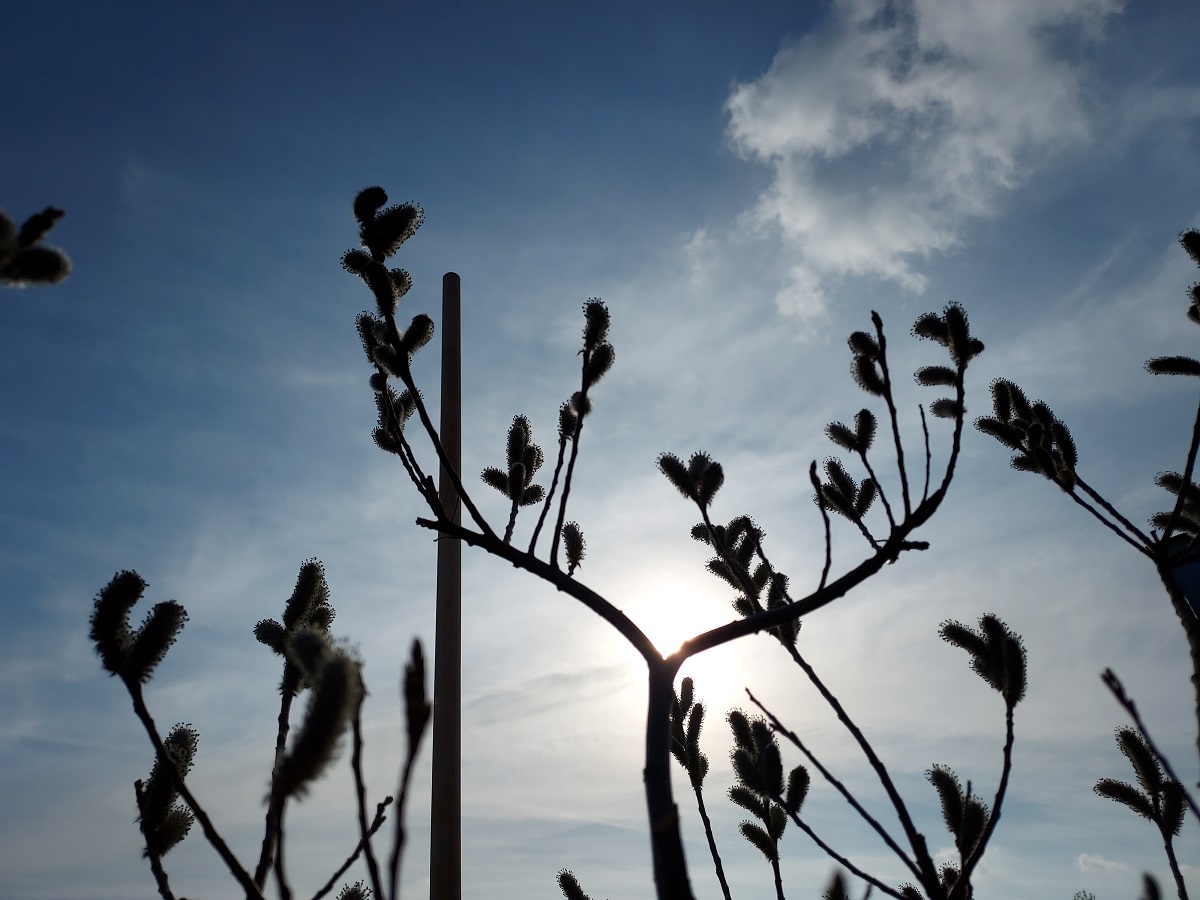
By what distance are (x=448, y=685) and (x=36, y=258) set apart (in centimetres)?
343

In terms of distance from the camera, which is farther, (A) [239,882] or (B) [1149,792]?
(B) [1149,792]

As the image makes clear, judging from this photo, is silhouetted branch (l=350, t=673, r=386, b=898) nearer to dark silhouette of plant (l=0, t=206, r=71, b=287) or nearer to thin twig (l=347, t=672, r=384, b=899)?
thin twig (l=347, t=672, r=384, b=899)

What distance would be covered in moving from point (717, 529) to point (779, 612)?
994 mm

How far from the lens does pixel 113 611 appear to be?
1.57m

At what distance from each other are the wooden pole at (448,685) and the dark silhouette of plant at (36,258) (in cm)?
262

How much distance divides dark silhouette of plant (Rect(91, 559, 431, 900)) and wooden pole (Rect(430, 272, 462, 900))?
69.6 inches

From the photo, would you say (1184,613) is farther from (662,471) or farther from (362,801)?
(362,801)

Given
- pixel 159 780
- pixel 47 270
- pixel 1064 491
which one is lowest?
pixel 159 780

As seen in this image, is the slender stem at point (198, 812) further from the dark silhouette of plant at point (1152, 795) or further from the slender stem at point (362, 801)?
the dark silhouette of plant at point (1152, 795)

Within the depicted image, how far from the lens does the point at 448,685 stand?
4.39 meters

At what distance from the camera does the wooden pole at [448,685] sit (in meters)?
4.20

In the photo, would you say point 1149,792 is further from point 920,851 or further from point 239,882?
point 239,882

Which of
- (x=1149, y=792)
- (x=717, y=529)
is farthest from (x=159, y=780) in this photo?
(x=1149, y=792)

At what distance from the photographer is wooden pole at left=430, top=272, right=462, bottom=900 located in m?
4.20
